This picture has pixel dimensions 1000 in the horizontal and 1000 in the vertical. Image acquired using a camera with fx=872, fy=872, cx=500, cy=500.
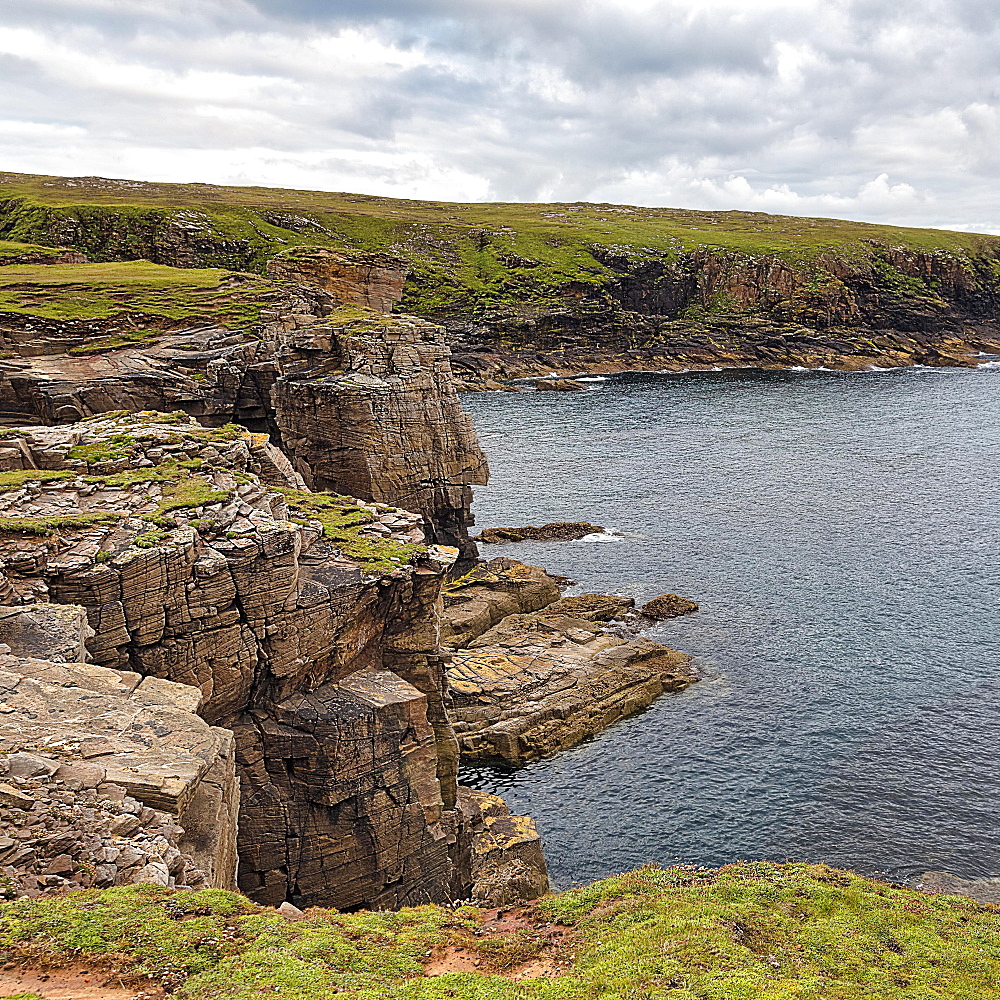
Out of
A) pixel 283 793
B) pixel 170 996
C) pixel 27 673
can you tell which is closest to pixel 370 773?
pixel 283 793

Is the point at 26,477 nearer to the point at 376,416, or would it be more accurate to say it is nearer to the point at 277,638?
the point at 277,638

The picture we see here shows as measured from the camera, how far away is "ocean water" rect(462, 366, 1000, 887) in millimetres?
47250

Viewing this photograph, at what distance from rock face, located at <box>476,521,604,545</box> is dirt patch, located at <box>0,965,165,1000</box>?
2984 inches

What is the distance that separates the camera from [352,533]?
3794cm

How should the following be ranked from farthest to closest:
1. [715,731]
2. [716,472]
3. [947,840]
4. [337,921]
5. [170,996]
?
1. [716,472]
2. [715,731]
3. [947,840]
4. [337,921]
5. [170,996]

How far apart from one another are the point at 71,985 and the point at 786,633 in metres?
60.7

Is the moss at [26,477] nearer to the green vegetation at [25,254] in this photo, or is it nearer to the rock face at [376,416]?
the rock face at [376,416]

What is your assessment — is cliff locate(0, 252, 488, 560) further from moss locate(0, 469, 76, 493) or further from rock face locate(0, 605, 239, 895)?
rock face locate(0, 605, 239, 895)

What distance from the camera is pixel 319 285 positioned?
92125mm

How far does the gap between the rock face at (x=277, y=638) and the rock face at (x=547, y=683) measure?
19.0m

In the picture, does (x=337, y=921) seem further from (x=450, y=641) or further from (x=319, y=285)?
(x=319, y=285)

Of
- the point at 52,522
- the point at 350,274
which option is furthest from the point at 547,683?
the point at 350,274

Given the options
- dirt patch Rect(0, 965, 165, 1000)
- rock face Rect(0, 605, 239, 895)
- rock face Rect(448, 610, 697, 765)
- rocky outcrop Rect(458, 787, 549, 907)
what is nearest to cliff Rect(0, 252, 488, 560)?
rock face Rect(448, 610, 697, 765)

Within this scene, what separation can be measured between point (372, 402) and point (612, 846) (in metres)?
36.4
